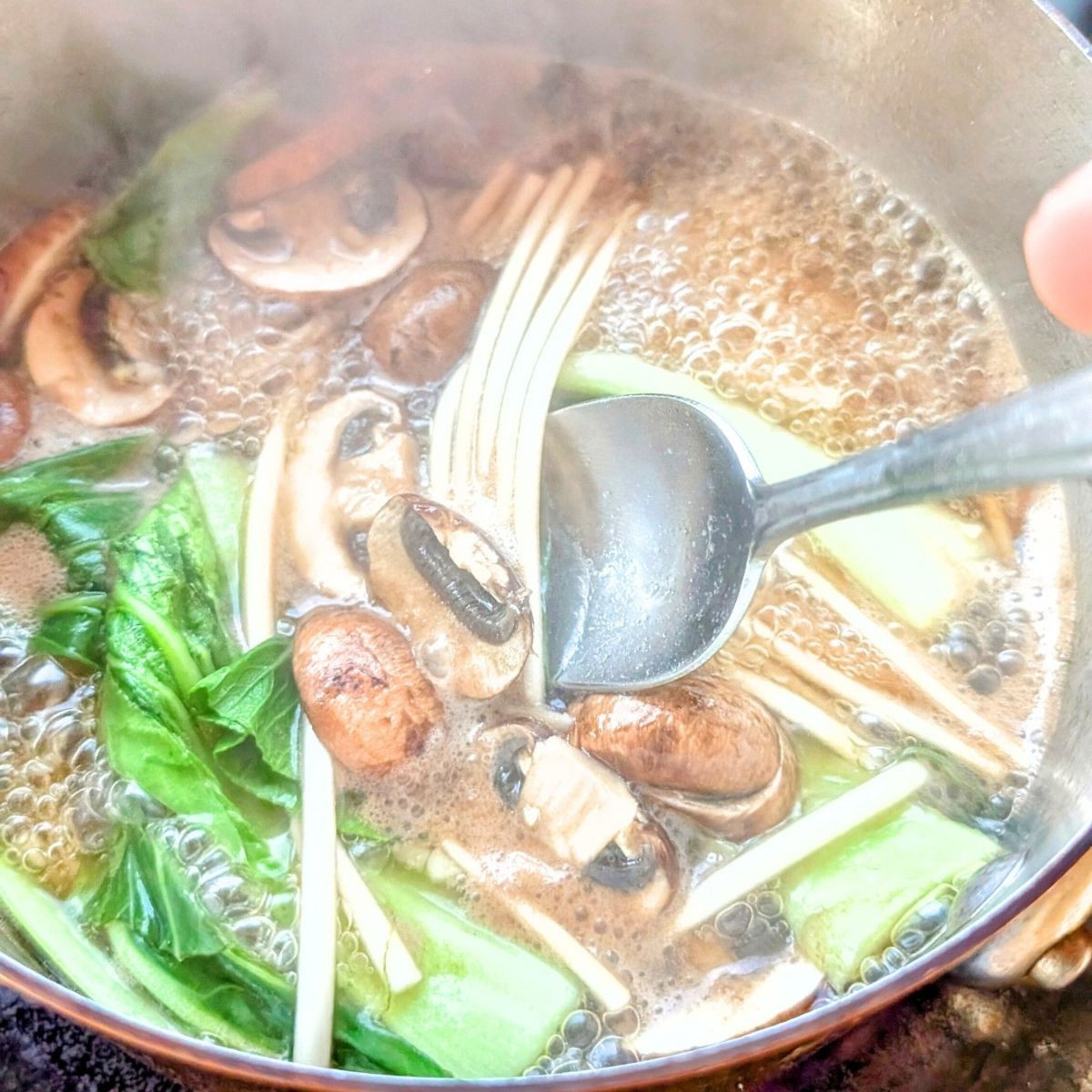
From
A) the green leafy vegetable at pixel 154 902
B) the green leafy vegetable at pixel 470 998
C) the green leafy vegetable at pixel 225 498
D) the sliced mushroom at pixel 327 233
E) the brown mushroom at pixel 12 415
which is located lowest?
the green leafy vegetable at pixel 470 998

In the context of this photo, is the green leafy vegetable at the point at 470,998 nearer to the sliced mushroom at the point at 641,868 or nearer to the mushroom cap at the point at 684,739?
the sliced mushroom at the point at 641,868

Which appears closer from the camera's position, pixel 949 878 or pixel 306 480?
pixel 949 878

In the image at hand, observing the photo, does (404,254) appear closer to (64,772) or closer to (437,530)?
(437,530)

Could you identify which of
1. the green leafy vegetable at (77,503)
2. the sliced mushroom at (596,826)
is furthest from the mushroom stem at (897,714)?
the green leafy vegetable at (77,503)

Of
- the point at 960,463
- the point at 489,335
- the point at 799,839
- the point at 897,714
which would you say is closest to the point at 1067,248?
the point at 960,463

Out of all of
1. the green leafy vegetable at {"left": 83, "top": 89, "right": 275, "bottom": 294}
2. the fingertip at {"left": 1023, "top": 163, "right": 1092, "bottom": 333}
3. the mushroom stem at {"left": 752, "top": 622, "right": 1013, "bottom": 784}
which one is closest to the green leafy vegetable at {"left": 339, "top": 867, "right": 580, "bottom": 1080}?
the mushroom stem at {"left": 752, "top": 622, "right": 1013, "bottom": 784}

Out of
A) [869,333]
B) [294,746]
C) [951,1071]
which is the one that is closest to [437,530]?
[294,746]
